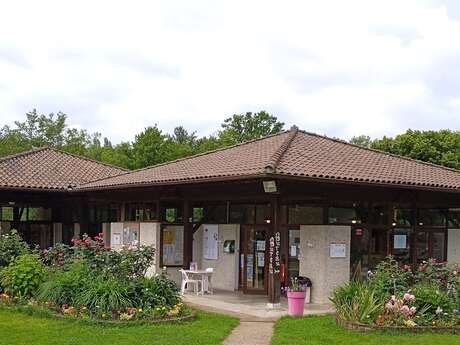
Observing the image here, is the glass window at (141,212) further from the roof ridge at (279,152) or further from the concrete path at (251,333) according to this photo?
the concrete path at (251,333)

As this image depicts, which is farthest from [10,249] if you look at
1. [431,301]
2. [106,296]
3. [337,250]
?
[431,301]

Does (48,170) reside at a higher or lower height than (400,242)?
higher

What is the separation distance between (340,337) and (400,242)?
7012mm

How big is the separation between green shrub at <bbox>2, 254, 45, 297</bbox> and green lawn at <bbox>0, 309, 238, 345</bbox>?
1.52m

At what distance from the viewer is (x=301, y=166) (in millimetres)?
14203

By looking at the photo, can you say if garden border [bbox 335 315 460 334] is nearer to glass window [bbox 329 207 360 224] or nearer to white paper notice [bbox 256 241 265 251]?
glass window [bbox 329 207 360 224]

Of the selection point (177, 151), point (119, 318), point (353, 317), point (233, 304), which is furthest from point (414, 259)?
point (177, 151)

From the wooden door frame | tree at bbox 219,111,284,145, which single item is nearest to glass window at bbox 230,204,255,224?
the wooden door frame

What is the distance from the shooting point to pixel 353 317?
11.2m

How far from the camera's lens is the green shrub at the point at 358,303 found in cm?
1113

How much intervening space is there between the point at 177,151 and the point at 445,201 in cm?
2667

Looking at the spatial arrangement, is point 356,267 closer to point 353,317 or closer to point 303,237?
point 303,237

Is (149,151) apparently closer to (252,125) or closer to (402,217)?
(252,125)

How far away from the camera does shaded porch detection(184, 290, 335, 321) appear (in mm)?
Result: 13359
